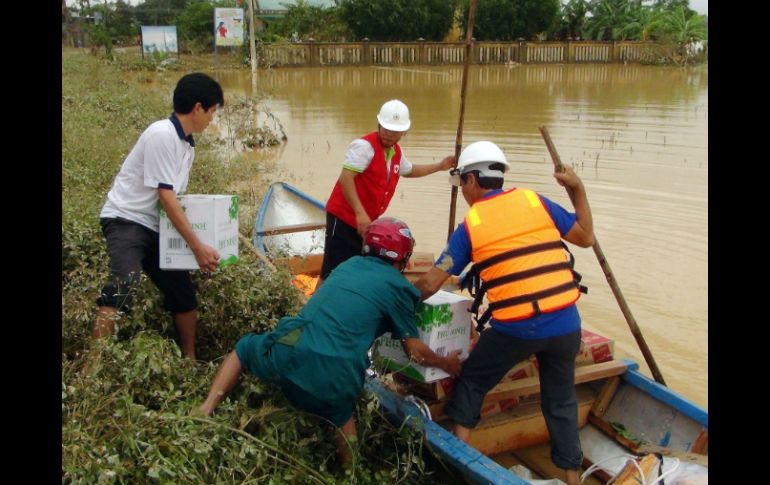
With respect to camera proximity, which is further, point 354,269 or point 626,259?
point 626,259

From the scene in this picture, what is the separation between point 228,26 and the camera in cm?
2498

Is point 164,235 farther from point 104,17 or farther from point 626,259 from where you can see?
point 104,17

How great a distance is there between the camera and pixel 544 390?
12.5 feet

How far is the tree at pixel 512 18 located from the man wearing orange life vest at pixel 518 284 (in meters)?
35.0

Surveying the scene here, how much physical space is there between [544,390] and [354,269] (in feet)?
4.02

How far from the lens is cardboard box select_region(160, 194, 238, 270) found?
3.85 meters

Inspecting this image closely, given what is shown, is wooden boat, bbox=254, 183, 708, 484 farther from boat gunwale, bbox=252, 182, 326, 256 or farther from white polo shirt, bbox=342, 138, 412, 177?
boat gunwale, bbox=252, 182, 326, 256

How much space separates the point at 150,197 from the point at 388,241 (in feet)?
4.45

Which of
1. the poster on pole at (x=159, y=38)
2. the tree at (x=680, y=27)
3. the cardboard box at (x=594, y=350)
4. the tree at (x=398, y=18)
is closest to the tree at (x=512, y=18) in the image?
the tree at (x=398, y=18)

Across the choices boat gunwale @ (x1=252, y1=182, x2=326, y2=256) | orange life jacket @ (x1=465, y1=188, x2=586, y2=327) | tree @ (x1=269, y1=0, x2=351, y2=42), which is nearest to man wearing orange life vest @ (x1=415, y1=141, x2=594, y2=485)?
orange life jacket @ (x1=465, y1=188, x2=586, y2=327)

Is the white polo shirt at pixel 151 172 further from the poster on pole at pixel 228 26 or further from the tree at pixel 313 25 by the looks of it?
the tree at pixel 313 25

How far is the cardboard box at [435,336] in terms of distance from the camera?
12.4 feet

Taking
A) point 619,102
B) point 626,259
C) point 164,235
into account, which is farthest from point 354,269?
point 619,102
